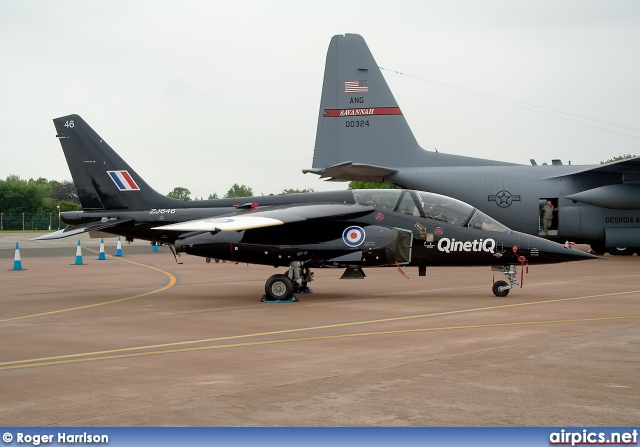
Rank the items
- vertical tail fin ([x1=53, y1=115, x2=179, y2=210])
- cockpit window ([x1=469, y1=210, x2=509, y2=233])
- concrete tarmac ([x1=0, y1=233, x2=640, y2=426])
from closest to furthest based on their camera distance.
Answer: concrete tarmac ([x1=0, y1=233, x2=640, y2=426]), cockpit window ([x1=469, y1=210, x2=509, y2=233]), vertical tail fin ([x1=53, y1=115, x2=179, y2=210])

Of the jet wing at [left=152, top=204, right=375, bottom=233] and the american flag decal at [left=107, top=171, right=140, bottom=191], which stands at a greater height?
the american flag decal at [left=107, top=171, right=140, bottom=191]

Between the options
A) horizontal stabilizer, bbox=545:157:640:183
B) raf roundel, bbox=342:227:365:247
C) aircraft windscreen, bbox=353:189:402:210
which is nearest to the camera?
raf roundel, bbox=342:227:365:247

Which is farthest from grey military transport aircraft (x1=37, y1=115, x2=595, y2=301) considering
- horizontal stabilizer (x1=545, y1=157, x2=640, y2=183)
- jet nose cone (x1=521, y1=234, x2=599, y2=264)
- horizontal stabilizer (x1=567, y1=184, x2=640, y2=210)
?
horizontal stabilizer (x1=545, y1=157, x2=640, y2=183)

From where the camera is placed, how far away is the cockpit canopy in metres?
16.6

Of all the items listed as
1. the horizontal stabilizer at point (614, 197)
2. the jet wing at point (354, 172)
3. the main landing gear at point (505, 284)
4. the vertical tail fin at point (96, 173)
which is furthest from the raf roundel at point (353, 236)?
the horizontal stabilizer at point (614, 197)

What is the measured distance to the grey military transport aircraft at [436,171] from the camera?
28.9m

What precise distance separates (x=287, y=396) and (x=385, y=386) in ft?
3.36

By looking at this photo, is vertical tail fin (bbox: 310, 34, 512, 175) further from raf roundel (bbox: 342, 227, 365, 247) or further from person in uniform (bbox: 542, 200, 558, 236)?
raf roundel (bbox: 342, 227, 365, 247)

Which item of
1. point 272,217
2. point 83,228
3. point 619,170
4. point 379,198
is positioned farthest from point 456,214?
point 619,170

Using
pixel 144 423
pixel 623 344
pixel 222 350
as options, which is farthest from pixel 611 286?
pixel 144 423

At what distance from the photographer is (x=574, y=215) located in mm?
28953

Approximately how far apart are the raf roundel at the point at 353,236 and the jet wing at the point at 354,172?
40.2ft

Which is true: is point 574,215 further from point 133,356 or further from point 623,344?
point 133,356

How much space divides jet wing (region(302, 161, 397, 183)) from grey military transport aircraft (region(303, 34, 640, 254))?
0.13 ft
